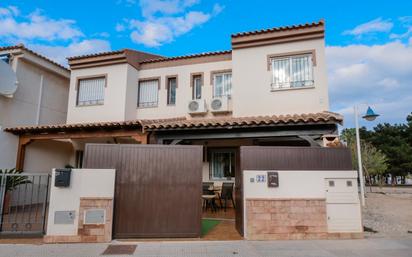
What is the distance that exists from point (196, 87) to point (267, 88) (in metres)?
3.45

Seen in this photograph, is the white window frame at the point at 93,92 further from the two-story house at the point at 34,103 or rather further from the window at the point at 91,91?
the two-story house at the point at 34,103

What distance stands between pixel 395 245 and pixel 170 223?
5141 mm

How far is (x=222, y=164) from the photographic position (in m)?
12.7

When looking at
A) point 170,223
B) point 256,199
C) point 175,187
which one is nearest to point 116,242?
point 170,223

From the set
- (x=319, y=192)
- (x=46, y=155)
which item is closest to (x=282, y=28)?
(x=319, y=192)

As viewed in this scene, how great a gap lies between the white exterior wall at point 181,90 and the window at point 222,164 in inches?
92.0

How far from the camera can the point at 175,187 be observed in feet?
22.2

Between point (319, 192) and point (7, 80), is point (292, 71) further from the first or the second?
point (7, 80)

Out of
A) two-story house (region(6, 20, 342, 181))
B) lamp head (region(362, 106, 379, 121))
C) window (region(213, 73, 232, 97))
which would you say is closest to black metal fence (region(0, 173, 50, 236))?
two-story house (region(6, 20, 342, 181))

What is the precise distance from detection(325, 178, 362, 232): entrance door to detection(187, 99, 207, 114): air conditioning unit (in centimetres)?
617

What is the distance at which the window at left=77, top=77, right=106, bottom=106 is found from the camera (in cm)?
1283

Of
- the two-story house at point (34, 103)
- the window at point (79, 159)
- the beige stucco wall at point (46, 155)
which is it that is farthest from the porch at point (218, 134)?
the window at point (79, 159)

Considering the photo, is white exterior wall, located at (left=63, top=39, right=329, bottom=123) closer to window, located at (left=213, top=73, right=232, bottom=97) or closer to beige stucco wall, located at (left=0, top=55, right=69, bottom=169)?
window, located at (left=213, top=73, right=232, bottom=97)

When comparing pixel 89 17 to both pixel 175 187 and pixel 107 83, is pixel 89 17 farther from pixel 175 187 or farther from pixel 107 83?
pixel 175 187
